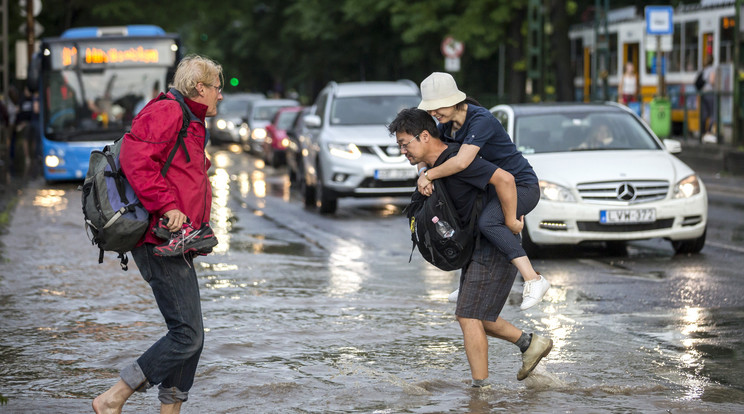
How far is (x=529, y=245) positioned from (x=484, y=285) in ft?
19.5

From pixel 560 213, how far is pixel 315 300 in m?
3.12

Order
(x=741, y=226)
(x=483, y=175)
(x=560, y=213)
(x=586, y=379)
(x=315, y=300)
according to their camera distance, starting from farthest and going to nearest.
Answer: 1. (x=741, y=226)
2. (x=560, y=213)
3. (x=315, y=300)
4. (x=586, y=379)
5. (x=483, y=175)

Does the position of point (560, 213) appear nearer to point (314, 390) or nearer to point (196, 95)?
point (314, 390)

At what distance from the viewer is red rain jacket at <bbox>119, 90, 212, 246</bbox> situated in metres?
5.55

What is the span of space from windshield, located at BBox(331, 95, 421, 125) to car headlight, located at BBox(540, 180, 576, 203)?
6927mm

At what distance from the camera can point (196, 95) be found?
579 centimetres

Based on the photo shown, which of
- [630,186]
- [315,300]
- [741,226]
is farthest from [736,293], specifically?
[741,226]

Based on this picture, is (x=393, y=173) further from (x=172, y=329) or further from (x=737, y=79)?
(x=172, y=329)

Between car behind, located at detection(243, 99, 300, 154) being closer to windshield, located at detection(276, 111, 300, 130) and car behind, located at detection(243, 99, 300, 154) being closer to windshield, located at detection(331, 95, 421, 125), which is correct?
windshield, located at detection(276, 111, 300, 130)

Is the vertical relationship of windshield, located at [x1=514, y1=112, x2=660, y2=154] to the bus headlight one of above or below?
above

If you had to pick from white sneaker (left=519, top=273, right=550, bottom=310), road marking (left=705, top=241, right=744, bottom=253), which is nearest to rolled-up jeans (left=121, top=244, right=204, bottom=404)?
white sneaker (left=519, top=273, right=550, bottom=310)

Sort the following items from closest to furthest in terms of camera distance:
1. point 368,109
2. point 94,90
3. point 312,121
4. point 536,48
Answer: point 312,121 < point 368,109 < point 94,90 < point 536,48

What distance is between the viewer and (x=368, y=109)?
19641 mm

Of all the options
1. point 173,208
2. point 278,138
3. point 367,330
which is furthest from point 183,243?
point 278,138
